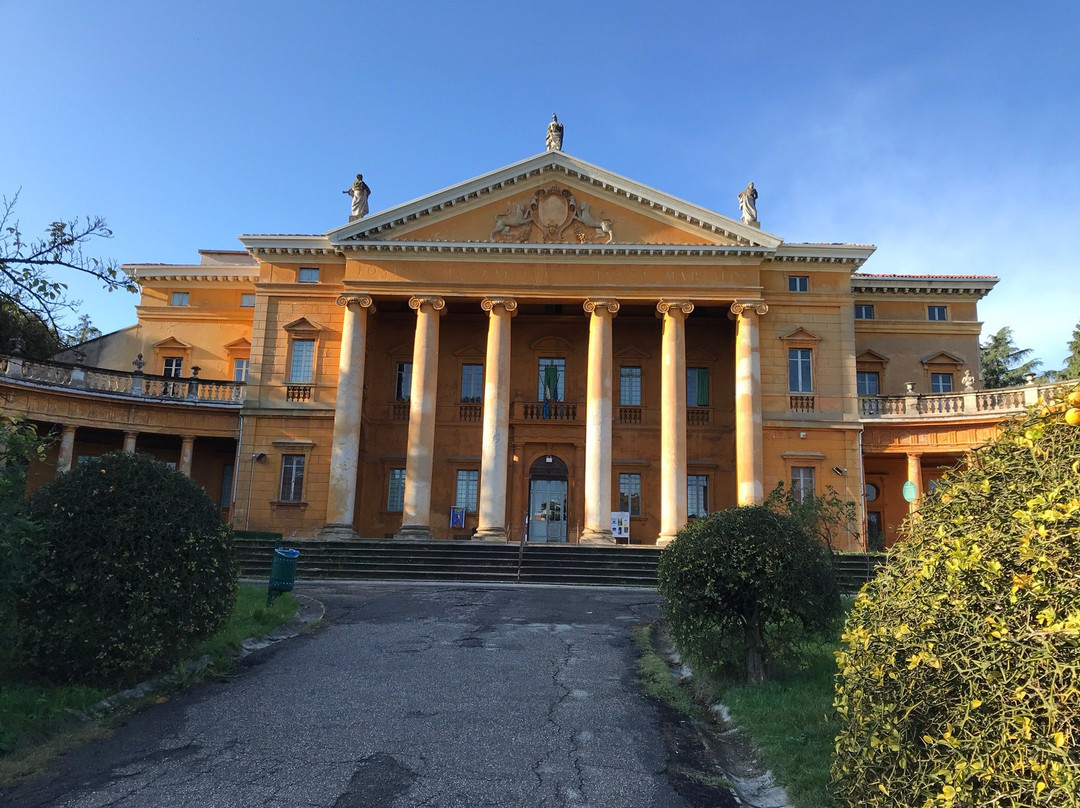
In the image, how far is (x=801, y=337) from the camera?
1065 inches

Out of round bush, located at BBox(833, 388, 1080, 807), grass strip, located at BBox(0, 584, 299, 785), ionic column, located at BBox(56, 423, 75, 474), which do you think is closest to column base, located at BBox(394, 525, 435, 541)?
ionic column, located at BBox(56, 423, 75, 474)

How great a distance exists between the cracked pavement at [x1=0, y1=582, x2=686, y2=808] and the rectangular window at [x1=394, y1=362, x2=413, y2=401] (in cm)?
1838

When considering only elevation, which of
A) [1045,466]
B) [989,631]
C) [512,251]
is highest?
[512,251]

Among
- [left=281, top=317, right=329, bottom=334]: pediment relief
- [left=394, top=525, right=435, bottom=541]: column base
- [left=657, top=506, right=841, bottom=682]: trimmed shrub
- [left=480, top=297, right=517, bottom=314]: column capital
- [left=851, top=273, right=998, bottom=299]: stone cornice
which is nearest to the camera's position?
[left=657, top=506, right=841, bottom=682]: trimmed shrub

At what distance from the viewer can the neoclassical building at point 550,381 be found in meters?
25.4

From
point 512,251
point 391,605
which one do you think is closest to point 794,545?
point 391,605

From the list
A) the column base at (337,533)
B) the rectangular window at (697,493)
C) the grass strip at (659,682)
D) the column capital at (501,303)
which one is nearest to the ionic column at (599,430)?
the column capital at (501,303)

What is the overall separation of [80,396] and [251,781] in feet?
80.5

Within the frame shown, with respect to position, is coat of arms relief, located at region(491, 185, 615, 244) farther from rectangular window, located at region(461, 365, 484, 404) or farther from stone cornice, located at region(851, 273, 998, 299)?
stone cornice, located at region(851, 273, 998, 299)

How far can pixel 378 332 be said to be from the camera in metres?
29.4

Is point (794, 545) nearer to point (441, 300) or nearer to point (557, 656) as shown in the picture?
point (557, 656)

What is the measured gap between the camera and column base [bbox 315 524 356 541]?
945 inches

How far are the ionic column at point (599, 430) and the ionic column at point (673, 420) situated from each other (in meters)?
1.79

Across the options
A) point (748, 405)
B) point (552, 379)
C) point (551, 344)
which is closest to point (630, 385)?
point (552, 379)
